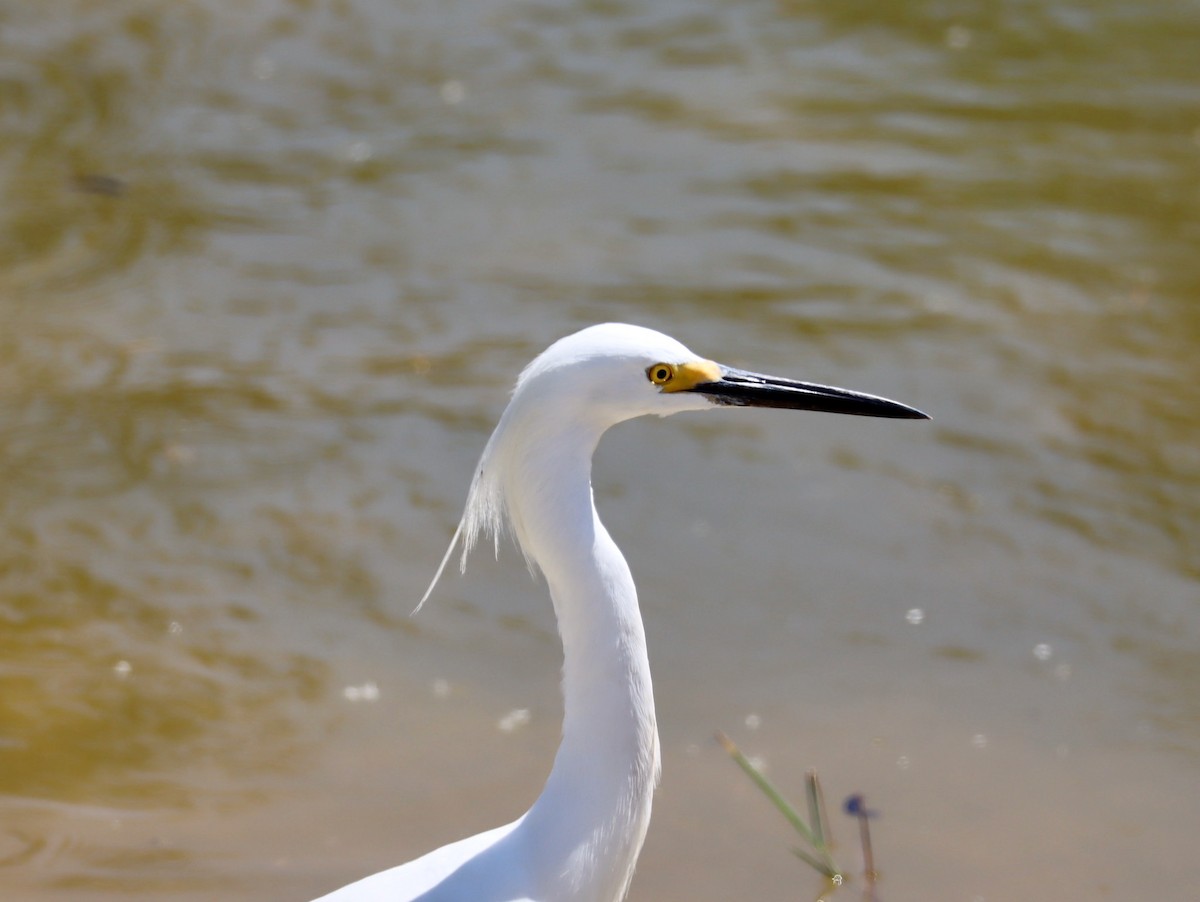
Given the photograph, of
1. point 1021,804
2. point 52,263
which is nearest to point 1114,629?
point 1021,804

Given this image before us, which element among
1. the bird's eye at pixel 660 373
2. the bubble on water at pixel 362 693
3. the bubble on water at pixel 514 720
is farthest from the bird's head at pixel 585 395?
the bubble on water at pixel 362 693

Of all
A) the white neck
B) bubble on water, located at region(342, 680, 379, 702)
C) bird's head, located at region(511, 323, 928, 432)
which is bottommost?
bubble on water, located at region(342, 680, 379, 702)

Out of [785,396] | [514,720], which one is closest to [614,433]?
[514,720]

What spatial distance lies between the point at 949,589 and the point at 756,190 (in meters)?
2.92

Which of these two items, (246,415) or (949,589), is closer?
(949,589)

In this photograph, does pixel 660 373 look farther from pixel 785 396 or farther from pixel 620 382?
pixel 785 396

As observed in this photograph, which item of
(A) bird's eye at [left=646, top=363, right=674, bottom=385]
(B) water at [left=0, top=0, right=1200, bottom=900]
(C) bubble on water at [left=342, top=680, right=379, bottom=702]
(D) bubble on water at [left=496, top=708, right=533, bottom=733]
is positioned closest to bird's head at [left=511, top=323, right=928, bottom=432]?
(A) bird's eye at [left=646, top=363, right=674, bottom=385]

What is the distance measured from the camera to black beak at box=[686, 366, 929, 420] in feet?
9.34

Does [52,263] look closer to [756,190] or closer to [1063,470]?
[756,190]

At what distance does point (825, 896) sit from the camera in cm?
363

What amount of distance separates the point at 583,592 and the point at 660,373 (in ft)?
1.52

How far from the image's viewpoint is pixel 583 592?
9.12ft

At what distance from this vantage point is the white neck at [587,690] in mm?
2744

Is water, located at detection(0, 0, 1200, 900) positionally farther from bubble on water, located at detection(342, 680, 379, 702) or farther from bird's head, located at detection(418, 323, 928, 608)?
bird's head, located at detection(418, 323, 928, 608)
